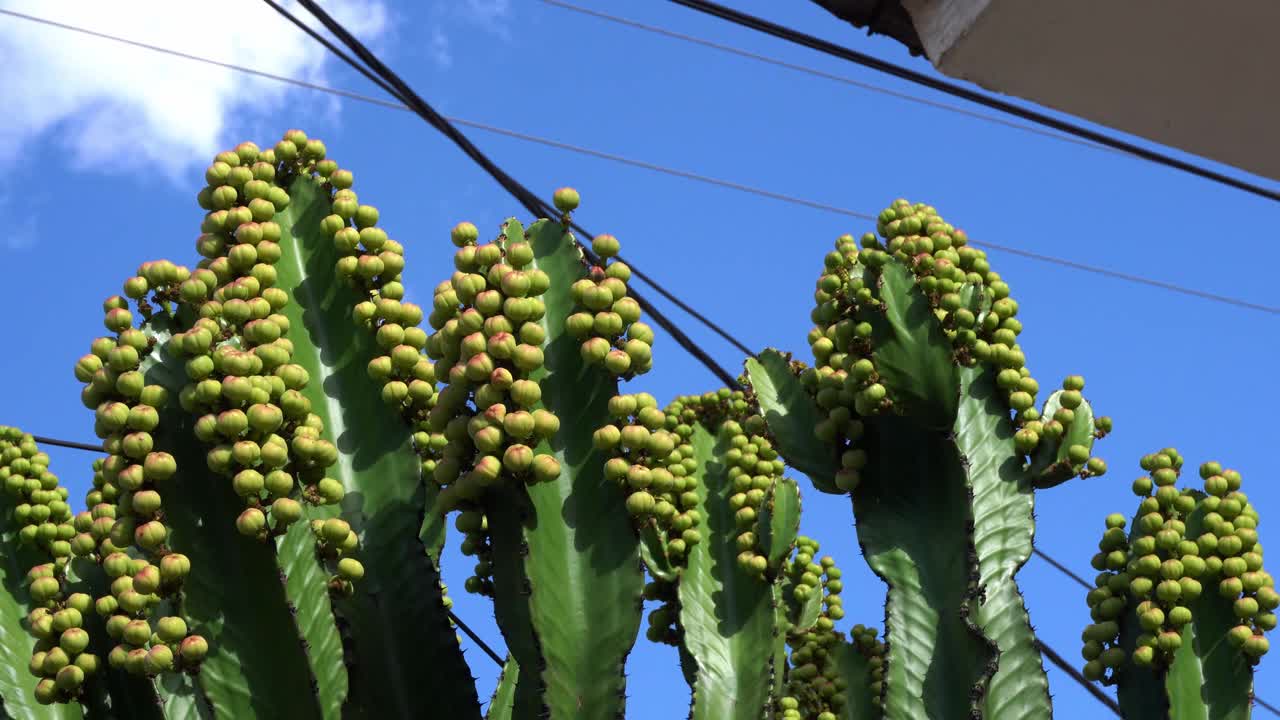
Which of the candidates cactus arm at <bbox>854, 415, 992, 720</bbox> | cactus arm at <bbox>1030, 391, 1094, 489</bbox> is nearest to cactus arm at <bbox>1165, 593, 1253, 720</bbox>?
cactus arm at <bbox>1030, 391, 1094, 489</bbox>

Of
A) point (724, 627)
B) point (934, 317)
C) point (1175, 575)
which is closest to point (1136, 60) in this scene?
point (934, 317)

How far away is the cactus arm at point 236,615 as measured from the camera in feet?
9.73

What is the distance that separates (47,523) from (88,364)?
4.08ft

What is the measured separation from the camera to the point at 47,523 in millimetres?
4160

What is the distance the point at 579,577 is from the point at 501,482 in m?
0.27

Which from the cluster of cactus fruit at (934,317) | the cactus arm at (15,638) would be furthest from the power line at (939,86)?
the cactus arm at (15,638)

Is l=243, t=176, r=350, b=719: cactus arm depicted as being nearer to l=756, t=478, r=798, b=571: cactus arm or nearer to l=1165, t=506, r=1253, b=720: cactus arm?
l=756, t=478, r=798, b=571: cactus arm

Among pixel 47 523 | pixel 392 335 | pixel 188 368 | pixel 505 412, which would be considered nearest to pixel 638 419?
pixel 505 412

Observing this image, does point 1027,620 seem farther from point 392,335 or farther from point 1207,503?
point 392,335

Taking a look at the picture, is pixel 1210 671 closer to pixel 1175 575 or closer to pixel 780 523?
pixel 1175 575

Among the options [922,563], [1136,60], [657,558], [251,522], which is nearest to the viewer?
[251,522]

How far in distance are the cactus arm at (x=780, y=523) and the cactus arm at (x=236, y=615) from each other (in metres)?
2.09

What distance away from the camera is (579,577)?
2984 mm

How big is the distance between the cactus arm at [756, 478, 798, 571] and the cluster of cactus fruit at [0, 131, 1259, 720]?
36 centimetres
